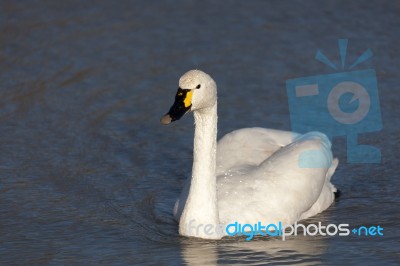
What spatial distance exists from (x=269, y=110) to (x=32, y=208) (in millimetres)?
3276

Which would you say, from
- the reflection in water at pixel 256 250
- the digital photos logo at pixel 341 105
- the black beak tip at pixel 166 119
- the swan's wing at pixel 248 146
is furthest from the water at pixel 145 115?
the black beak tip at pixel 166 119

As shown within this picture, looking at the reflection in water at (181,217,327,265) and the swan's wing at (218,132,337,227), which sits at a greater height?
the swan's wing at (218,132,337,227)

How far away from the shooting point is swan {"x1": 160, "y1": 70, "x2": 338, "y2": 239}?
8555 mm

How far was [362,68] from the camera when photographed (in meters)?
12.8

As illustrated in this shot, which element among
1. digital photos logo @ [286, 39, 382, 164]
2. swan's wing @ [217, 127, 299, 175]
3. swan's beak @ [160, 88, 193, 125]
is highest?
digital photos logo @ [286, 39, 382, 164]

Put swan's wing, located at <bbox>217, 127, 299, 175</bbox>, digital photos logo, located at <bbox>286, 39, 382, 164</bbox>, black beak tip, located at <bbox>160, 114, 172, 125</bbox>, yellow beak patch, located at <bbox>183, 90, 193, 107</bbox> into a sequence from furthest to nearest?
digital photos logo, located at <bbox>286, 39, 382, 164</bbox> → swan's wing, located at <bbox>217, 127, 299, 175</bbox> → yellow beak patch, located at <bbox>183, 90, 193, 107</bbox> → black beak tip, located at <bbox>160, 114, 172, 125</bbox>

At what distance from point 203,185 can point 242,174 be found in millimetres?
639

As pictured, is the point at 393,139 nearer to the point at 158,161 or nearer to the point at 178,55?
the point at 158,161

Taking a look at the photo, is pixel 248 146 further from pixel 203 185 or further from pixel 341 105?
pixel 341 105

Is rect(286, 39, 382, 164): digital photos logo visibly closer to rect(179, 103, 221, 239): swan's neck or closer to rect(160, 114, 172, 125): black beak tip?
rect(179, 103, 221, 239): swan's neck

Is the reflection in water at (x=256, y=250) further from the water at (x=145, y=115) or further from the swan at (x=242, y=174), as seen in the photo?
the swan at (x=242, y=174)

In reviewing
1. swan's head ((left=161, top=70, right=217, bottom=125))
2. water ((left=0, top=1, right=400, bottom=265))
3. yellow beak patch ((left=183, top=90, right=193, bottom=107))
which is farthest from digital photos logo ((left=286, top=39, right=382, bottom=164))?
yellow beak patch ((left=183, top=90, right=193, bottom=107))

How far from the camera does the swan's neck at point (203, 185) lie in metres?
8.61

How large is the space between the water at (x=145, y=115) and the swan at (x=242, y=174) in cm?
18
